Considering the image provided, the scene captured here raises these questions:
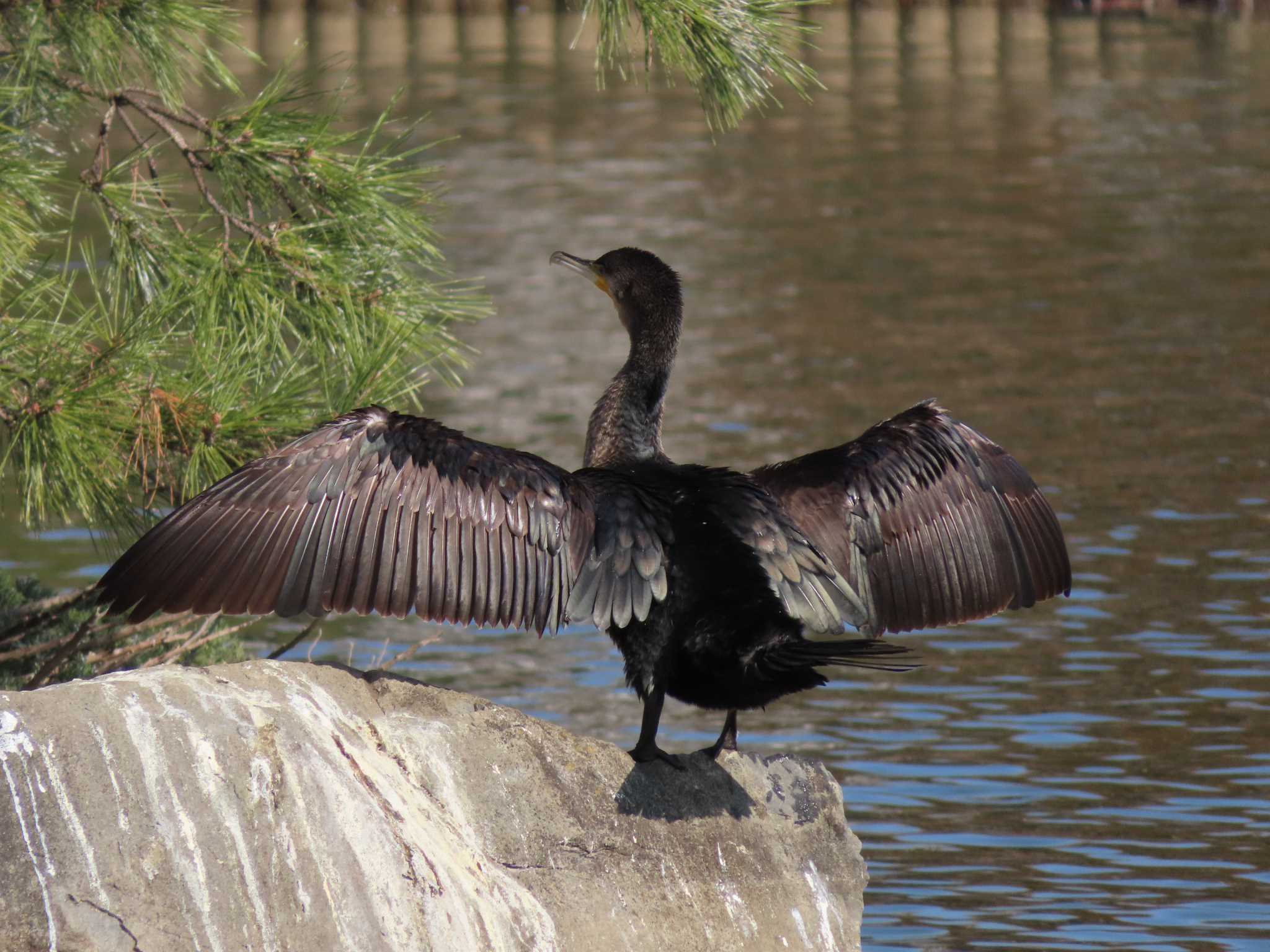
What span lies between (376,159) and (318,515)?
1.51 m

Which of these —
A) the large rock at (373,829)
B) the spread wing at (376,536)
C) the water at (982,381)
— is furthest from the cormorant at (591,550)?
the water at (982,381)

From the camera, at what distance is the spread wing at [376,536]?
14.3ft

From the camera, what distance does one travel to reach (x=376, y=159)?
221 inches

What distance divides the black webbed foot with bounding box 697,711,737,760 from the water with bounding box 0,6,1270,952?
4.72 ft

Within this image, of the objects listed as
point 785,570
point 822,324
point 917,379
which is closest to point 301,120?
point 785,570

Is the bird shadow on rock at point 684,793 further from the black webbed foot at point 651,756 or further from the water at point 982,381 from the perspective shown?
the water at point 982,381

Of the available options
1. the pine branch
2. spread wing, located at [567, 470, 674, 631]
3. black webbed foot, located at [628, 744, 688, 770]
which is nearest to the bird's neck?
spread wing, located at [567, 470, 674, 631]

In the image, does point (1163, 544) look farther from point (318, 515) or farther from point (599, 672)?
point (318, 515)

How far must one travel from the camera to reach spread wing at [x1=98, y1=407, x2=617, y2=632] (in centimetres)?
436

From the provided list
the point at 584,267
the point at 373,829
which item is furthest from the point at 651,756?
the point at 584,267

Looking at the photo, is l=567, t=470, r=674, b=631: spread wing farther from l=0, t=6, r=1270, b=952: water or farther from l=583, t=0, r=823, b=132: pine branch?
l=0, t=6, r=1270, b=952: water

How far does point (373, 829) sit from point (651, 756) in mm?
828

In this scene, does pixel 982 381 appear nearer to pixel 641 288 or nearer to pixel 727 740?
pixel 641 288

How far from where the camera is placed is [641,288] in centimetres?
560
